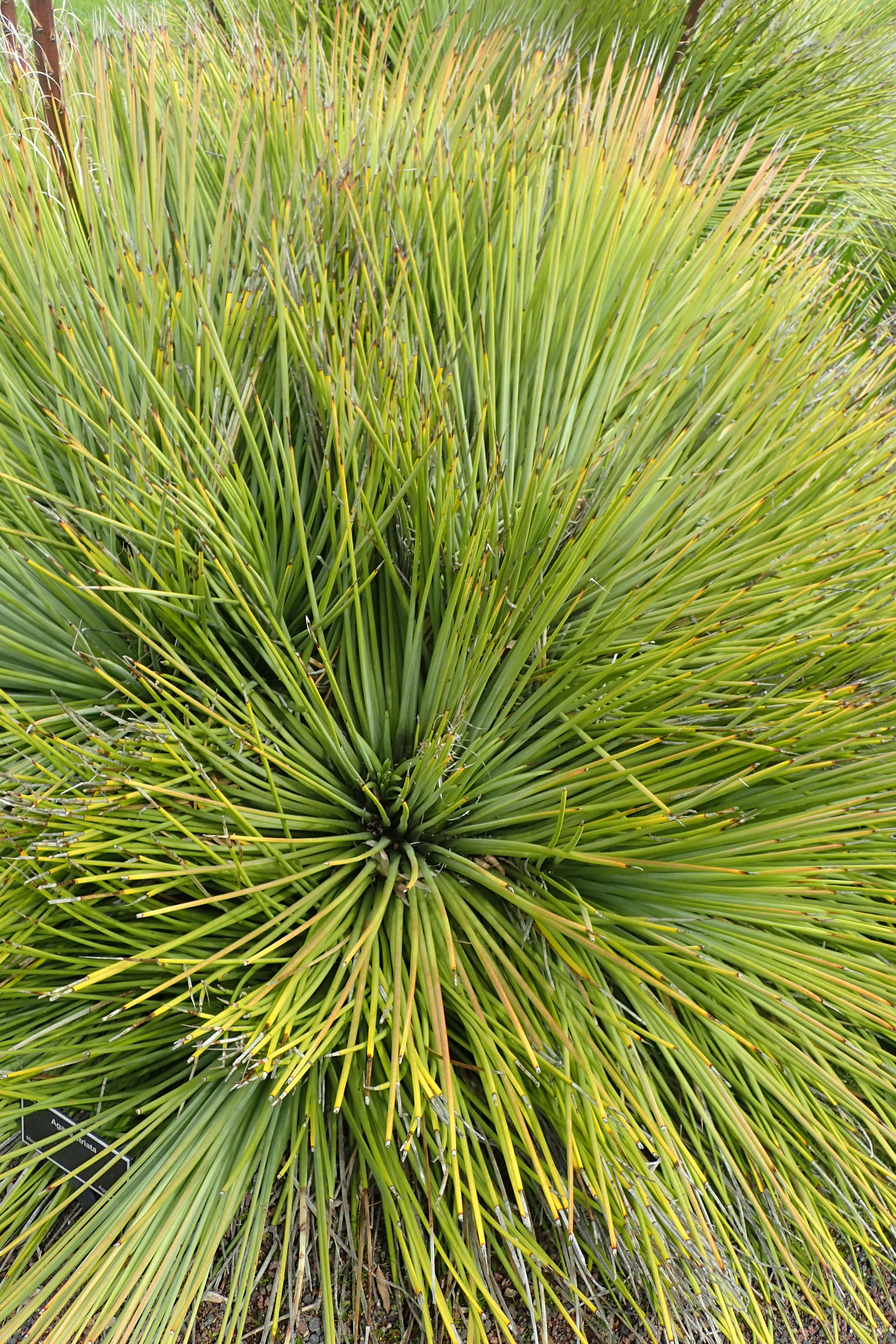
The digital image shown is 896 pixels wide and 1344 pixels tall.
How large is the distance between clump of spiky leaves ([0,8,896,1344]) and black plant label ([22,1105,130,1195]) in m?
0.02

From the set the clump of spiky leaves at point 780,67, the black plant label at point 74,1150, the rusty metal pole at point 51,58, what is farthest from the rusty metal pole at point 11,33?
the black plant label at point 74,1150

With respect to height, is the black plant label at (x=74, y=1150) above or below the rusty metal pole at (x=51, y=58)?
below

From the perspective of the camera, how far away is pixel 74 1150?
102 centimetres

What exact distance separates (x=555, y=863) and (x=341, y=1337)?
571 millimetres

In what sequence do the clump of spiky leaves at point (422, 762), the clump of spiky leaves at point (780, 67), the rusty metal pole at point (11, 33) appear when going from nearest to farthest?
the clump of spiky leaves at point (422, 762) < the rusty metal pole at point (11, 33) < the clump of spiky leaves at point (780, 67)

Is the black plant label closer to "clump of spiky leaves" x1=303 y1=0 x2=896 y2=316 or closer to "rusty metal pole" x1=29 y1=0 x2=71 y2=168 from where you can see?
"rusty metal pole" x1=29 y1=0 x2=71 y2=168

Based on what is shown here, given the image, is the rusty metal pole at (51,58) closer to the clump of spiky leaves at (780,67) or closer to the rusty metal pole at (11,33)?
Answer: the rusty metal pole at (11,33)

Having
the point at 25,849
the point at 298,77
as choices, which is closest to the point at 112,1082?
the point at 25,849

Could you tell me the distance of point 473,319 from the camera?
4.63ft

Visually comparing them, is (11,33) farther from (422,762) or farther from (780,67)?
(780,67)

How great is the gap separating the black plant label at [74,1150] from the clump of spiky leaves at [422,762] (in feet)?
0.07

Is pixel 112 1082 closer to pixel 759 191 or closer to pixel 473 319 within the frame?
pixel 473 319

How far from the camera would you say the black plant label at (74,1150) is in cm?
98

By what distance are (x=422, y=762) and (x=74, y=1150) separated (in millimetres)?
578
